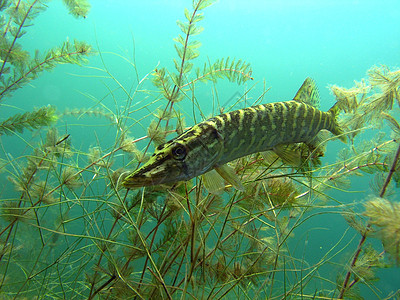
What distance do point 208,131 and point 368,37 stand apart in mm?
28855

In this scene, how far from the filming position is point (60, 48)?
9.96ft

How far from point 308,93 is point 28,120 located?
10.3ft

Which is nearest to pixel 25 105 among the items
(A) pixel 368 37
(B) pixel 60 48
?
(B) pixel 60 48

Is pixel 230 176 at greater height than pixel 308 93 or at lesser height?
lesser

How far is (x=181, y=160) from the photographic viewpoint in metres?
1.73

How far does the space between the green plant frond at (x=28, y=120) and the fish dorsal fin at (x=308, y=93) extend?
276 centimetres

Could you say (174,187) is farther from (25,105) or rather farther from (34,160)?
(25,105)

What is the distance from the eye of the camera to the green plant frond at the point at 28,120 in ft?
9.25

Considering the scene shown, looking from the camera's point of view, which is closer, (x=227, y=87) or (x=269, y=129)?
(x=269, y=129)

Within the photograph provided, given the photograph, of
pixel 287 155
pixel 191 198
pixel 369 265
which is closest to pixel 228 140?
pixel 287 155

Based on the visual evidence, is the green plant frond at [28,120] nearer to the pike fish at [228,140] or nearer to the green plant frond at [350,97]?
the pike fish at [228,140]

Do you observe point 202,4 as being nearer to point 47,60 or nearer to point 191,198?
point 47,60

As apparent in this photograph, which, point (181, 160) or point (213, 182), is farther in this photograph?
point (213, 182)

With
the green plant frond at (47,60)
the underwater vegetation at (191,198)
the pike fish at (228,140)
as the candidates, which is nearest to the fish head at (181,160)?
the pike fish at (228,140)
